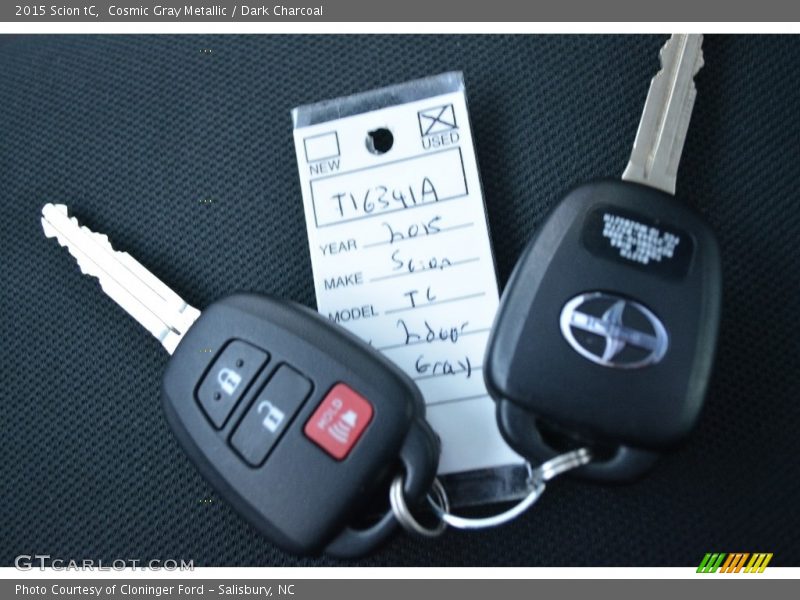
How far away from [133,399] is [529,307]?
322 millimetres

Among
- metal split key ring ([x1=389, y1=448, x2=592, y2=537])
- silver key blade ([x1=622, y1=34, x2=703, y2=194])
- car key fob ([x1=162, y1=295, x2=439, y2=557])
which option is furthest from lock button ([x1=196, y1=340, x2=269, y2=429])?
silver key blade ([x1=622, y1=34, x2=703, y2=194])

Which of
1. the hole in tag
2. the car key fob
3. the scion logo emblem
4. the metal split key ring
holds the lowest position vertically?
the metal split key ring

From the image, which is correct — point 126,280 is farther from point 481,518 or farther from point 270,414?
point 481,518

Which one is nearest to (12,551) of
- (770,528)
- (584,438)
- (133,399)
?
(133,399)

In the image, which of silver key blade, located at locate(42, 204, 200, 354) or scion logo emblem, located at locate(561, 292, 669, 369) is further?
silver key blade, located at locate(42, 204, 200, 354)

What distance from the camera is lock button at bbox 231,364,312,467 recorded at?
0.48 meters

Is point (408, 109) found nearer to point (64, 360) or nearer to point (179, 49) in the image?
point (179, 49)

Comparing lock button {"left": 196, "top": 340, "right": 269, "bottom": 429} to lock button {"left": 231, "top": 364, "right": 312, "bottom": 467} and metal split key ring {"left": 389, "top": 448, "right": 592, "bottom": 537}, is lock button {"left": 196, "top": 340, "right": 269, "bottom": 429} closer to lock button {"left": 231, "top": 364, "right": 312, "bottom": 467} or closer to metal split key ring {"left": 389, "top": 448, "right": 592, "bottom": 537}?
lock button {"left": 231, "top": 364, "right": 312, "bottom": 467}

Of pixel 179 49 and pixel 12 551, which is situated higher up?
pixel 179 49

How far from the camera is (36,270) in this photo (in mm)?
645

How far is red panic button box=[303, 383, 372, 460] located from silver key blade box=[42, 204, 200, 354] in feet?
0.44

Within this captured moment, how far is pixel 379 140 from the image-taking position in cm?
58

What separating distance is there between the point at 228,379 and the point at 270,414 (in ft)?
0.13

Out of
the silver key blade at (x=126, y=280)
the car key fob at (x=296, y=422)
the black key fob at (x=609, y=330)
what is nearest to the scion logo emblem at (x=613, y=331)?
the black key fob at (x=609, y=330)
